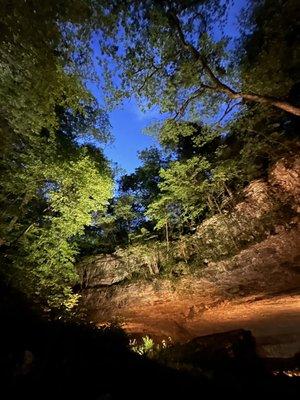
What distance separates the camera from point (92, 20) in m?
10.3

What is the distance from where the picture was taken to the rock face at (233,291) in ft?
40.8

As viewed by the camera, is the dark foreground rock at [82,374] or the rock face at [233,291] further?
the rock face at [233,291]

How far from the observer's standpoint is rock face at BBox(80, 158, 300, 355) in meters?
12.4

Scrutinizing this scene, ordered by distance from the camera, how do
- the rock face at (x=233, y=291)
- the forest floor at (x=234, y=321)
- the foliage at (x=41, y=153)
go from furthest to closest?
the forest floor at (x=234, y=321), the rock face at (x=233, y=291), the foliage at (x=41, y=153)

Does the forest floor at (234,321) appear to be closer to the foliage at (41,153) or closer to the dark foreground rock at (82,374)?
the foliage at (41,153)

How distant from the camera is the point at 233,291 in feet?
44.2

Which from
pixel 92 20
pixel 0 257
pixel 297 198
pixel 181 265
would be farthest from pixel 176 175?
pixel 0 257

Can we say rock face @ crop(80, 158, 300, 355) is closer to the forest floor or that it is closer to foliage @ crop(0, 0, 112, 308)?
the forest floor

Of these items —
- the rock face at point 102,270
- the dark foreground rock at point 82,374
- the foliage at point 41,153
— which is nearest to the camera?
the dark foreground rock at point 82,374

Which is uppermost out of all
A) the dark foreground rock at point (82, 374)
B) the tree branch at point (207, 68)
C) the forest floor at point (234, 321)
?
the tree branch at point (207, 68)

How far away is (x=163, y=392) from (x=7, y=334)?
2.38 metres

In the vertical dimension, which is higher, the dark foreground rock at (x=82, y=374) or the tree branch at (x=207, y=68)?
the tree branch at (x=207, y=68)

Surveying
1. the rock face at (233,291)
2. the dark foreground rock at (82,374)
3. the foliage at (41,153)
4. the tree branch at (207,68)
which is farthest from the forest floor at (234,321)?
the dark foreground rock at (82,374)

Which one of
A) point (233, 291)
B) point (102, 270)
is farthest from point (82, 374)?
point (102, 270)
